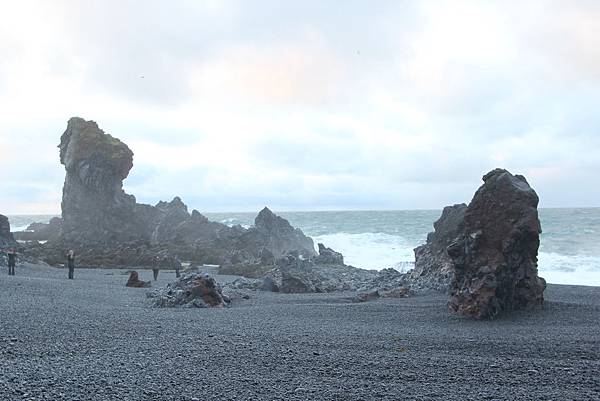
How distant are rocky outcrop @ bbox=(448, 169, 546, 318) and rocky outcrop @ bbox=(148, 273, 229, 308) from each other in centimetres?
884

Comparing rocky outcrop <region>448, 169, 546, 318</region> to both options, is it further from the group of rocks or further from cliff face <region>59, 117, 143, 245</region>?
cliff face <region>59, 117, 143, 245</region>

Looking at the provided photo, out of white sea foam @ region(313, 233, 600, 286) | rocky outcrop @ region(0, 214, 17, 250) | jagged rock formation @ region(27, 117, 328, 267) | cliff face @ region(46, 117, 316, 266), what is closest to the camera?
white sea foam @ region(313, 233, 600, 286)

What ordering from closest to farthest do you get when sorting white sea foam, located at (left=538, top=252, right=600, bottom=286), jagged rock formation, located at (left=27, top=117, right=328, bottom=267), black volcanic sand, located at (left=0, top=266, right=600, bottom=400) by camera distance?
black volcanic sand, located at (left=0, top=266, right=600, bottom=400)
white sea foam, located at (left=538, top=252, right=600, bottom=286)
jagged rock formation, located at (left=27, top=117, right=328, bottom=267)

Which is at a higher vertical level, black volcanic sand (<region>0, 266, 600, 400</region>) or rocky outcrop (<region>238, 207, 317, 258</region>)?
rocky outcrop (<region>238, 207, 317, 258</region>)

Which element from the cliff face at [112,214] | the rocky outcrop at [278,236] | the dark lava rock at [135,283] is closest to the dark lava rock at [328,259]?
the rocky outcrop at [278,236]

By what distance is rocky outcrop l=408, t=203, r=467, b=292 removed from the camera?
79.8ft

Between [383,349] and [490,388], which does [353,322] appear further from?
[490,388]

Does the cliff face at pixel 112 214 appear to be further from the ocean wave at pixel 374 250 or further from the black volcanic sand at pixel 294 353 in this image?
the black volcanic sand at pixel 294 353

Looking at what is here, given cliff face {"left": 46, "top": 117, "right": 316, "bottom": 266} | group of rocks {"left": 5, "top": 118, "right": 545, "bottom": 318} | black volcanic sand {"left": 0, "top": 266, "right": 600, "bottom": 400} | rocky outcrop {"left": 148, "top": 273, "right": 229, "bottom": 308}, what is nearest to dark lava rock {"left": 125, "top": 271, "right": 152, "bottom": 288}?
group of rocks {"left": 5, "top": 118, "right": 545, "bottom": 318}

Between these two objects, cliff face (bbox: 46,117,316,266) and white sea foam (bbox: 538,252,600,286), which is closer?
A: white sea foam (bbox: 538,252,600,286)

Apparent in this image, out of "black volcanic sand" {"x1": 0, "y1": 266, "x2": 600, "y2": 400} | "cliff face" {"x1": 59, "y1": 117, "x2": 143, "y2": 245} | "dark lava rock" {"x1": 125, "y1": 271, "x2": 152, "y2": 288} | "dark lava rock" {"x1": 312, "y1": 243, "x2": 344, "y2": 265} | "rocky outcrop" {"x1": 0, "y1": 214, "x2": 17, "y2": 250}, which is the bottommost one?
"dark lava rock" {"x1": 125, "y1": 271, "x2": 152, "y2": 288}

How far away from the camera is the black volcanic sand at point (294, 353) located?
8109 millimetres

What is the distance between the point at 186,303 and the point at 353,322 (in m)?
7.15

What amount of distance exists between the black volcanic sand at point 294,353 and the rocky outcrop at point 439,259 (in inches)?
256
